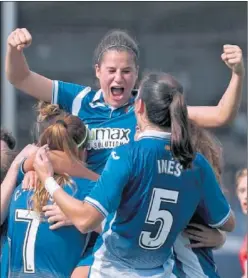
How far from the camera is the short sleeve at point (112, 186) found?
3596mm

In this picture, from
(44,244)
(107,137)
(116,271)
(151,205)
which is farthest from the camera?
(107,137)

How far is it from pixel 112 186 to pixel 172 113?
0.38 m

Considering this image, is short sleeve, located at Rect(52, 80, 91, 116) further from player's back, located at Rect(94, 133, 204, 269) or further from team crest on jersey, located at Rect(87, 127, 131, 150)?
player's back, located at Rect(94, 133, 204, 269)

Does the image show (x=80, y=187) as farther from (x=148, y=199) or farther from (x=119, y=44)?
(x=119, y=44)

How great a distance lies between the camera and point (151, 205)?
12.1ft

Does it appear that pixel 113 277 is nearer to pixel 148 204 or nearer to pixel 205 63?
pixel 148 204

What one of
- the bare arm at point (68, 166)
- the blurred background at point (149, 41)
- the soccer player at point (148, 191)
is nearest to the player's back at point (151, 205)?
the soccer player at point (148, 191)

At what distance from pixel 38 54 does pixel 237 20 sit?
9.69 feet

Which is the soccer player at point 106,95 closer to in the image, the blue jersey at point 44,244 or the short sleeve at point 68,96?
the short sleeve at point 68,96

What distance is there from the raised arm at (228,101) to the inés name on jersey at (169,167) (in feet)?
2.12

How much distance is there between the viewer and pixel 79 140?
13.8ft

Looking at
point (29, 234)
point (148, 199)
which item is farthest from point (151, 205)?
point (29, 234)

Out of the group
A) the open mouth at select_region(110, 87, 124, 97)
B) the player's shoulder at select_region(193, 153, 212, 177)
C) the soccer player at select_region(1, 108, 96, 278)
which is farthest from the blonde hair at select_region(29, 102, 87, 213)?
the player's shoulder at select_region(193, 153, 212, 177)

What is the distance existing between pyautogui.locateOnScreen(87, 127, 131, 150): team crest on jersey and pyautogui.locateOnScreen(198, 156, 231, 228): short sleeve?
660 millimetres
